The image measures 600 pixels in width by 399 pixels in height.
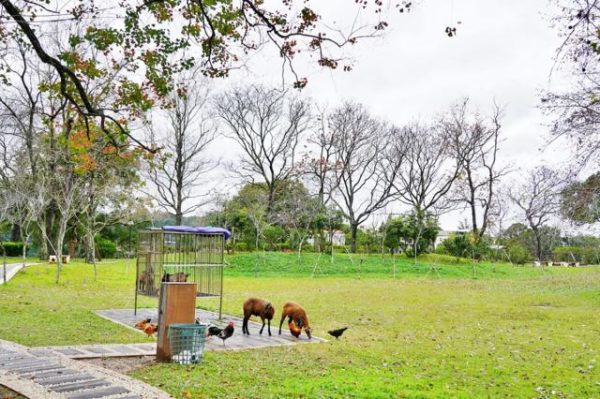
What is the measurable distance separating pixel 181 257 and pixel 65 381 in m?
7.21

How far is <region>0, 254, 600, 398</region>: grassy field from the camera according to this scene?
6.25 meters

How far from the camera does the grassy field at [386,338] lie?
6.25 meters

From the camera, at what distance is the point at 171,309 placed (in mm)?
7273

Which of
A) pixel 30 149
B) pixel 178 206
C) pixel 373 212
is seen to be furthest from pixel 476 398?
pixel 373 212

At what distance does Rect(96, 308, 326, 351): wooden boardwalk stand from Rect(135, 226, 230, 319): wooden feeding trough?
0.52 meters

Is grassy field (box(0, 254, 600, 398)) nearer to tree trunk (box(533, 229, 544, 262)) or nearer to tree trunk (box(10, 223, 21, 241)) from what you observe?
tree trunk (box(10, 223, 21, 241))

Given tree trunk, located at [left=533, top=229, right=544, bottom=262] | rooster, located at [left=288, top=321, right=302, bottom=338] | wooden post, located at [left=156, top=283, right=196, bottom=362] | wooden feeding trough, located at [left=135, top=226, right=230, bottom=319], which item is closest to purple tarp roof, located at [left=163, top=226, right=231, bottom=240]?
wooden feeding trough, located at [left=135, top=226, right=230, bottom=319]

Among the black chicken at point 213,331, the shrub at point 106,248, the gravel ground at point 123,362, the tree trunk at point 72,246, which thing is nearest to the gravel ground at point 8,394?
the gravel ground at point 123,362

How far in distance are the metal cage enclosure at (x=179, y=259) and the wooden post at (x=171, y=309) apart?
12.0ft

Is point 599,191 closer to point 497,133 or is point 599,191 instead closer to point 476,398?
point 476,398

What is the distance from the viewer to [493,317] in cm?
1305

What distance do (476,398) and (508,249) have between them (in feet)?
129

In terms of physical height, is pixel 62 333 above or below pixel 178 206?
below

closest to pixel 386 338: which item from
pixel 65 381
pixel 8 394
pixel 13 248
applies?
pixel 65 381
